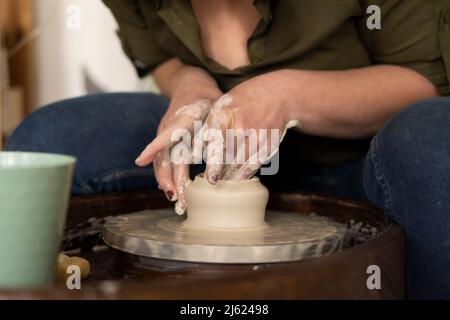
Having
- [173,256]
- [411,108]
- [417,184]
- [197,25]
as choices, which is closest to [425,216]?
[417,184]

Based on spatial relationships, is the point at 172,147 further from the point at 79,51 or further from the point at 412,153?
the point at 79,51

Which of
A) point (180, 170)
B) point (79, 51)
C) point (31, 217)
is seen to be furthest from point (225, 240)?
point (79, 51)

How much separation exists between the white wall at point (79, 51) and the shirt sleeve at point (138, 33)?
2.77 ft

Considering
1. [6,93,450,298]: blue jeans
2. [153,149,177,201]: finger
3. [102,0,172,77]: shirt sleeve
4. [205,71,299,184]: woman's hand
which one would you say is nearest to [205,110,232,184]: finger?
[205,71,299,184]: woman's hand

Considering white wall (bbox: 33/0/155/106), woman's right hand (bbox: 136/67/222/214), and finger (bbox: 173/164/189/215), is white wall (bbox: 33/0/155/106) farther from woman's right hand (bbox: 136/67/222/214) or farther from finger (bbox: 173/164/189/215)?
finger (bbox: 173/164/189/215)

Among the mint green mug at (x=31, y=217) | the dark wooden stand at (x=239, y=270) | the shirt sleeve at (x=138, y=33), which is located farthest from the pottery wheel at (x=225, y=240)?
the shirt sleeve at (x=138, y=33)

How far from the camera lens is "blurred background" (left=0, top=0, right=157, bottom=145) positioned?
238 cm

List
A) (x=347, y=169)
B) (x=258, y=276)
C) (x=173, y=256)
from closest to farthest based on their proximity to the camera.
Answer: (x=258, y=276), (x=173, y=256), (x=347, y=169)

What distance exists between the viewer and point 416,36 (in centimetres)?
110

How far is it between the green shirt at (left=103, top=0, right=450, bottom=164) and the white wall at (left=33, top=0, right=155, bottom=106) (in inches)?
44.0

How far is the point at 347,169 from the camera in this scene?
49.4 inches

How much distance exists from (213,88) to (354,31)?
0.26 m

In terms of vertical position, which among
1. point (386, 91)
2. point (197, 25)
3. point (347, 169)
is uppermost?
point (197, 25)
